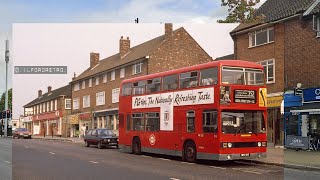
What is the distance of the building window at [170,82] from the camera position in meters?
17.8

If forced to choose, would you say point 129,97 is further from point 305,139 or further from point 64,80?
point 64,80

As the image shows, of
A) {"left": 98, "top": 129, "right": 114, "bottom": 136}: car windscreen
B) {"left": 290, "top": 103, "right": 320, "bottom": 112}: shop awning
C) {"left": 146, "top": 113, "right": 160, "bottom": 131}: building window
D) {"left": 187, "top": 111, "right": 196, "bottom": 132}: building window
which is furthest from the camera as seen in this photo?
{"left": 98, "top": 129, "right": 114, "bottom": 136}: car windscreen

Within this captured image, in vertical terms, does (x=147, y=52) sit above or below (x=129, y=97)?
above

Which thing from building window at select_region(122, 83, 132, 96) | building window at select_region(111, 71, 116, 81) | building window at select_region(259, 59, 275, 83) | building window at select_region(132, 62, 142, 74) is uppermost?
building window at select_region(132, 62, 142, 74)

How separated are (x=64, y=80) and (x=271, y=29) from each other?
1791cm

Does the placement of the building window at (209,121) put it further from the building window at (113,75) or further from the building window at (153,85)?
the building window at (113,75)

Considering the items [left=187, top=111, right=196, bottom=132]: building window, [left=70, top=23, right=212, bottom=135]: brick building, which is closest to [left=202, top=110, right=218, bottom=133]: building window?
[left=187, top=111, right=196, bottom=132]: building window

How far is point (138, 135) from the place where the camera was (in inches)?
820

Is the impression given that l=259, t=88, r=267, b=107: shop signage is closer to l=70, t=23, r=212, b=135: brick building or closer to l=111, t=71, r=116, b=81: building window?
l=70, t=23, r=212, b=135: brick building

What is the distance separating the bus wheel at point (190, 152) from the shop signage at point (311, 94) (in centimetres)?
799

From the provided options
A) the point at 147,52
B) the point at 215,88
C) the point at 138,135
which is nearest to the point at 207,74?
the point at 215,88

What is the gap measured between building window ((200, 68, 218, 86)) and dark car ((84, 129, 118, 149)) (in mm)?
11998

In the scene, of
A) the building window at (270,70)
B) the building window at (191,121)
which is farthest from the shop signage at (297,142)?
the building window at (191,121)

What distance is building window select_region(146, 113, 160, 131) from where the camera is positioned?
19.1m
